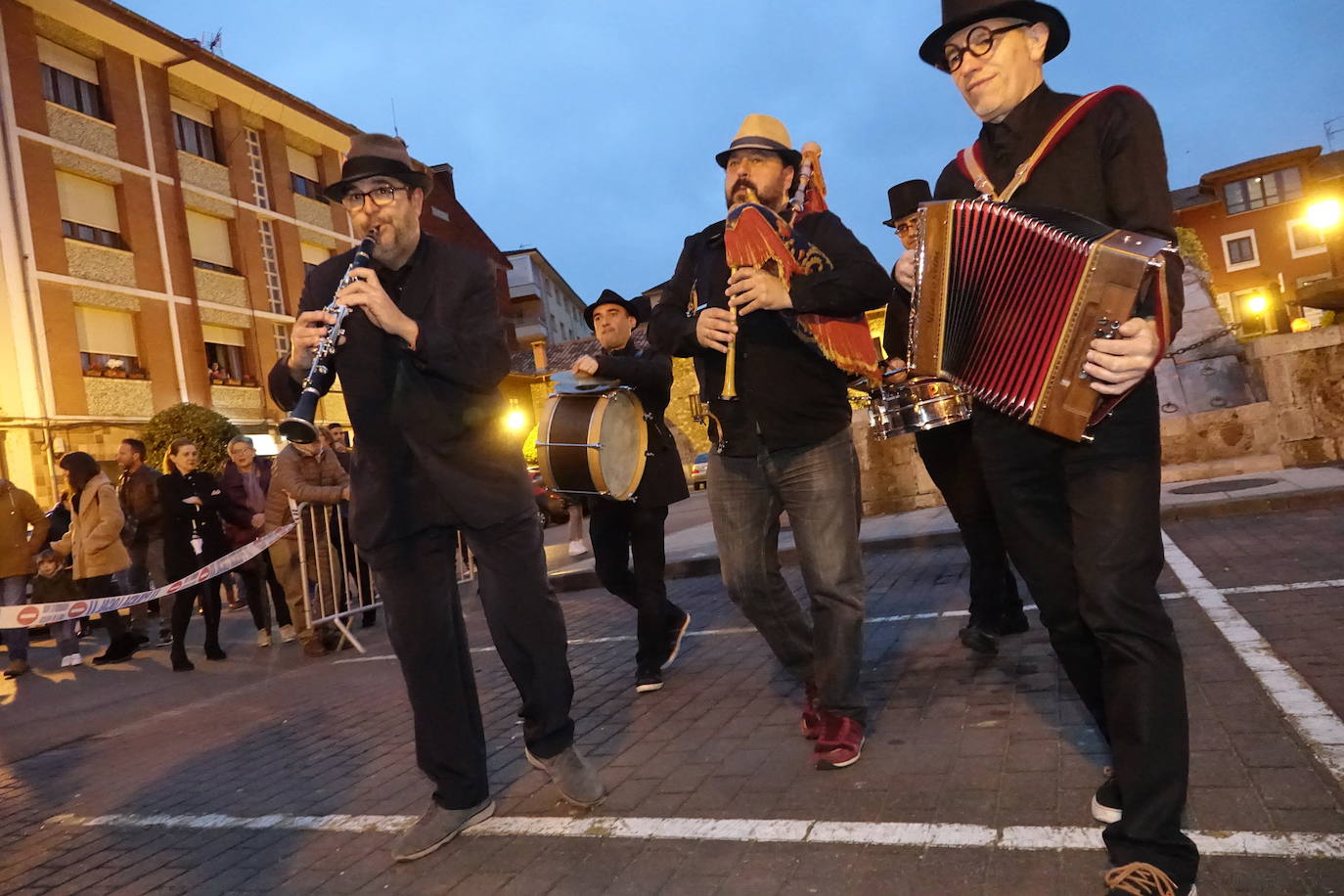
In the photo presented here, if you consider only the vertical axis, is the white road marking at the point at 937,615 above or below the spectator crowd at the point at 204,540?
below

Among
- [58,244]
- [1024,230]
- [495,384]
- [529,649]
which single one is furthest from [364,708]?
[58,244]

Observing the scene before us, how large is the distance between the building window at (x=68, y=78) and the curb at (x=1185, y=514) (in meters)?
22.2

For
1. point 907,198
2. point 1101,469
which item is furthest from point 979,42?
point 907,198

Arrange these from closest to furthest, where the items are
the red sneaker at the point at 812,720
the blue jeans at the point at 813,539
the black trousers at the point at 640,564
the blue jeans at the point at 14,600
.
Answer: the blue jeans at the point at 813,539
the red sneaker at the point at 812,720
the black trousers at the point at 640,564
the blue jeans at the point at 14,600

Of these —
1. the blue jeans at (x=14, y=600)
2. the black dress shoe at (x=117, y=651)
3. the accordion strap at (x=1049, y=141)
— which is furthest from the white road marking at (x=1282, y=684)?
the blue jeans at (x=14, y=600)

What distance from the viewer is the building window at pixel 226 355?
1049 inches

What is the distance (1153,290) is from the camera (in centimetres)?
221

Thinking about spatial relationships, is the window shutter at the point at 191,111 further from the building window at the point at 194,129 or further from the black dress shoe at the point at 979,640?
the black dress shoe at the point at 979,640

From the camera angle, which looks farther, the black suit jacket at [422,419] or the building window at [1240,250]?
the building window at [1240,250]

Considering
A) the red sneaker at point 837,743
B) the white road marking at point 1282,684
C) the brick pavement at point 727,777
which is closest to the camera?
the brick pavement at point 727,777

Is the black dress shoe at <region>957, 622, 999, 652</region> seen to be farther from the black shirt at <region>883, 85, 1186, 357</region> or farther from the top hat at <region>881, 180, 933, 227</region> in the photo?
the black shirt at <region>883, 85, 1186, 357</region>

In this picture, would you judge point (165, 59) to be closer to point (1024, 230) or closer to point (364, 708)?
point (364, 708)

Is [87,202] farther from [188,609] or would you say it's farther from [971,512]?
[971,512]

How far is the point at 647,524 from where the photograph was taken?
17.3 ft
